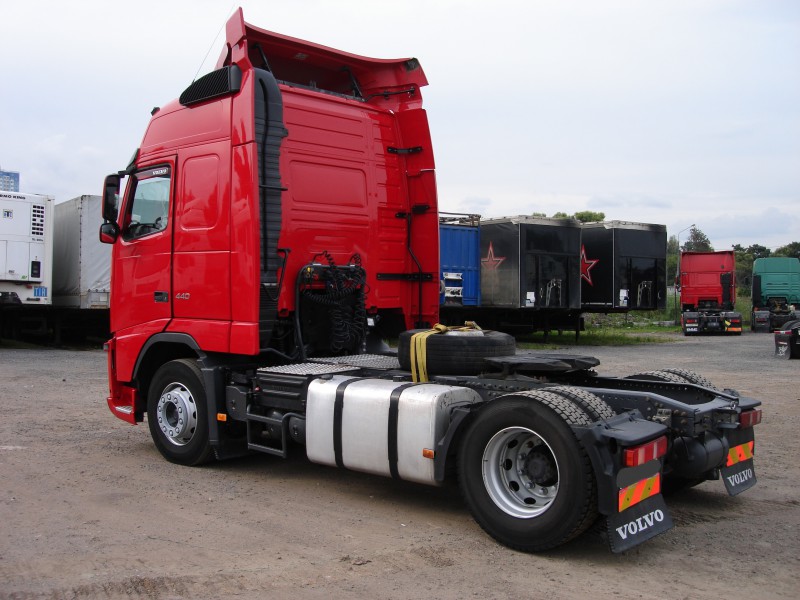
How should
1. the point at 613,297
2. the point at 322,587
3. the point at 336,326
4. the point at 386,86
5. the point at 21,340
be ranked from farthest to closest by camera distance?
1. the point at 613,297
2. the point at 21,340
3. the point at 386,86
4. the point at 336,326
5. the point at 322,587

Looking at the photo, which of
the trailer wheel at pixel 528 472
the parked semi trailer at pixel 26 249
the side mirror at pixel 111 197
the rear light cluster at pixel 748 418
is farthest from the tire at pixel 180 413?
the parked semi trailer at pixel 26 249

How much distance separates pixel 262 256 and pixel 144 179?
1.83m

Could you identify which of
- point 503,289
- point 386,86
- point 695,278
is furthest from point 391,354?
point 695,278

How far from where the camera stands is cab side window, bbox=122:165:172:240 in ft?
24.3

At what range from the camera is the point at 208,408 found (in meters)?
6.92

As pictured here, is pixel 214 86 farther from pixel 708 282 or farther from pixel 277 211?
pixel 708 282

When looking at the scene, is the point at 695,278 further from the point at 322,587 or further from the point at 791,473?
the point at 322,587

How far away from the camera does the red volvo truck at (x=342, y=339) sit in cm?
486

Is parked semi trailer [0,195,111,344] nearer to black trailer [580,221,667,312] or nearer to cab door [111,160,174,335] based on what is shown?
cab door [111,160,174,335]

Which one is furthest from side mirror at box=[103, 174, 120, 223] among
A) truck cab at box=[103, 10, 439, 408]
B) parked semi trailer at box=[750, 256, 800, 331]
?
parked semi trailer at box=[750, 256, 800, 331]

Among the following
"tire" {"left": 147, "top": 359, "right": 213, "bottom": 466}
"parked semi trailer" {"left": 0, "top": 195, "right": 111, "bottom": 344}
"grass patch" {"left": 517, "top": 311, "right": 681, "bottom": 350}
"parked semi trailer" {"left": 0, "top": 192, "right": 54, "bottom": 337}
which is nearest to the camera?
"tire" {"left": 147, "top": 359, "right": 213, "bottom": 466}

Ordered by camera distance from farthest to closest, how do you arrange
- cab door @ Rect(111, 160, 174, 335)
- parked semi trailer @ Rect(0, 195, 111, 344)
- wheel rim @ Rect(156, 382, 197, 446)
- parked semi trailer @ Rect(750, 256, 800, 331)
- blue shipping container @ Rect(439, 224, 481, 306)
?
parked semi trailer @ Rect(750, 256, 800, 331) < blue shipping container @ Rect(439, 224, 481, 306) < parked semi trailer @ Rect(0, 195, 111, 344) < cab door @ Rect(111, 160, 174, 335) < wheel rim @ Rect(156, 382, 197, 446)

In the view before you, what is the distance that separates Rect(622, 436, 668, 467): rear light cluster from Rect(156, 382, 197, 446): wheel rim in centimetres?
406

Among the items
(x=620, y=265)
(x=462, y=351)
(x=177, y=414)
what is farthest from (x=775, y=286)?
(x=177, y=414)
